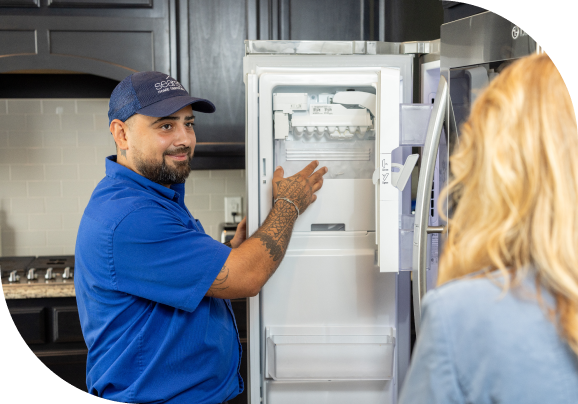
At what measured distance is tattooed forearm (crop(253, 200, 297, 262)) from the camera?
1.21 metres

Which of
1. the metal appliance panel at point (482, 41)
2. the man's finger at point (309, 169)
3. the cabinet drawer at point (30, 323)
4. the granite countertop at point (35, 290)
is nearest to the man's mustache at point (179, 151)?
the man's finger at point (309, 169)

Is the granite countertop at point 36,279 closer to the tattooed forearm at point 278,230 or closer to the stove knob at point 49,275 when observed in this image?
the stove knob at point 49,275

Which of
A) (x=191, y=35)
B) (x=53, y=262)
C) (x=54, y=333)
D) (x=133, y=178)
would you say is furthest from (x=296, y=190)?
(x=53, y=262)

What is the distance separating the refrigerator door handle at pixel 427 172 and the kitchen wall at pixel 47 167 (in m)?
1.83

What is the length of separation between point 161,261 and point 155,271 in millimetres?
27

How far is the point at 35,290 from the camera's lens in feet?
6.61

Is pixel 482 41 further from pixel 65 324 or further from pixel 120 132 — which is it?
pixel 65 324

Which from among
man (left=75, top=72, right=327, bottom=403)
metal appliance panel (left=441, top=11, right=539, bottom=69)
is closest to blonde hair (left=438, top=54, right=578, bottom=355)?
metal appliance panel (left=441, top=11, right=539, bottom=69)

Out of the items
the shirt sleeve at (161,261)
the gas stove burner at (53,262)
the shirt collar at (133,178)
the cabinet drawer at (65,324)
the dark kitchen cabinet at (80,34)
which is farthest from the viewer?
the gas stove burner at (53,262)

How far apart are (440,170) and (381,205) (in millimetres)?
191

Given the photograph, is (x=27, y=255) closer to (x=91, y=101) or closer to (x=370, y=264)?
(x=91, y=101)

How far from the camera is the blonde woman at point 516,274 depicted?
484 mm

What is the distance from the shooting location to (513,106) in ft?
1.70

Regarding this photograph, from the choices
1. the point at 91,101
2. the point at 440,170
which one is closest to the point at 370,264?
the point at 440,170
